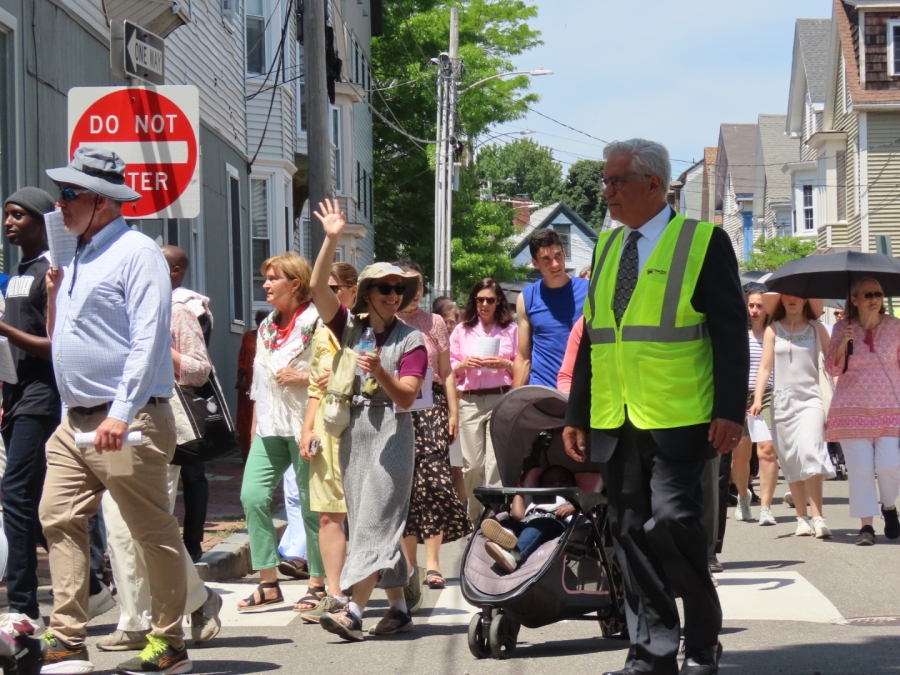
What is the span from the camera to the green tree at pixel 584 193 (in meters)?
113

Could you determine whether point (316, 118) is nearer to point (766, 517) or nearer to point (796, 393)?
point (796, 393)

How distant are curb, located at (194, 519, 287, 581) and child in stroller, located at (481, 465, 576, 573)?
2.78m

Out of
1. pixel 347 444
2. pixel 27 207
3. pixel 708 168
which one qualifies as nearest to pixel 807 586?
pixel 347 444

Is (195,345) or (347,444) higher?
(195,345)

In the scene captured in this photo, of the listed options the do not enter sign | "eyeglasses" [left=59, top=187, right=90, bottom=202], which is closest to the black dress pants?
"eyeglasses" [left=59, top=187, right=90, bottom=202]

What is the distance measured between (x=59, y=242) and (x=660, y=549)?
9.22 ft

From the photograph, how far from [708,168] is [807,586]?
86.2 m

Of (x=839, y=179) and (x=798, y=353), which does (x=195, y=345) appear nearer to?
(x=798, y=353)

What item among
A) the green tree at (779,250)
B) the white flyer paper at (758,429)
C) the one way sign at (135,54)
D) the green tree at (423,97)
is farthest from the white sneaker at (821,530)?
the green tree at (779,250)

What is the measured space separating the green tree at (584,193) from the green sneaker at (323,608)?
106 metres

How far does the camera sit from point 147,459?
5.86 meters

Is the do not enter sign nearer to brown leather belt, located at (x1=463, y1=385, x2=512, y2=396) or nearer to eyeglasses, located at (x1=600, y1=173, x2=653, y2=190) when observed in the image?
brown leather belt, located at (x1=463, y1=385, x2=512, y2=396)

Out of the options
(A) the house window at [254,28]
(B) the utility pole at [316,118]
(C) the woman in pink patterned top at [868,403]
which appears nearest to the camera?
(C) the woman in pink patterned top at [868,403]

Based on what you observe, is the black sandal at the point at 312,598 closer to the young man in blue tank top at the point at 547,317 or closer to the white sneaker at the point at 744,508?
the young man in blue tank top at the point at 547,317
